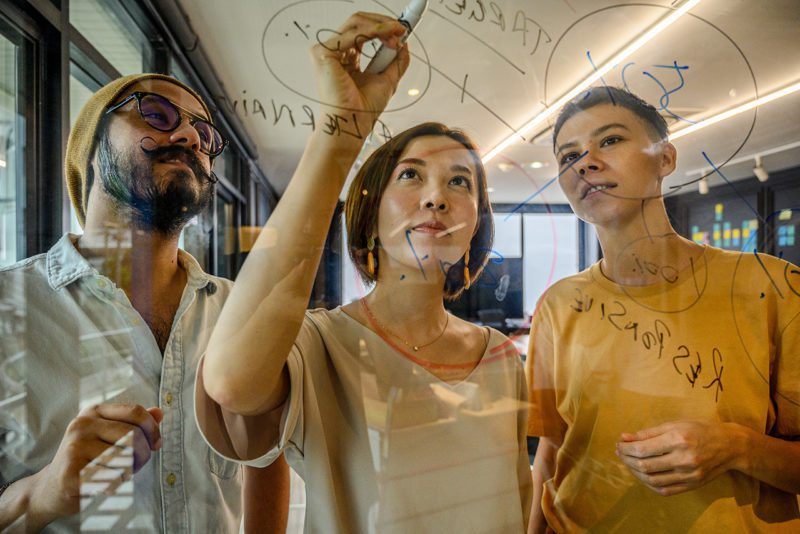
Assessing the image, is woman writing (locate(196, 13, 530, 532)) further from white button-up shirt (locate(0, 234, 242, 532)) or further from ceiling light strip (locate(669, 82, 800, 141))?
ceiling light strip (locate(669, 82, 800, 141))

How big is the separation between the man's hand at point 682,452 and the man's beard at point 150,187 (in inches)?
22.6

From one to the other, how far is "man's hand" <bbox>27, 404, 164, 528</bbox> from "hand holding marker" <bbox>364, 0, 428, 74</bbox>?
432mm

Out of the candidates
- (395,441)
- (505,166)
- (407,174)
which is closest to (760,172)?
(505,166)

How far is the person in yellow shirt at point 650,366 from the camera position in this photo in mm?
539

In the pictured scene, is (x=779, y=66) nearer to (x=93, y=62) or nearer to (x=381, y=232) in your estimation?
(x=381, y=232)

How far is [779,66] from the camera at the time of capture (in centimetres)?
59

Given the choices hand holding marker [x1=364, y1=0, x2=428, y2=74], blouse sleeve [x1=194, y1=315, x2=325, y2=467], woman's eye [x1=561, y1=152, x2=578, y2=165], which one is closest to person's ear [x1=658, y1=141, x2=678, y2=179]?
woman's eye [x1=561, y1=152, x2=578, y2=165]

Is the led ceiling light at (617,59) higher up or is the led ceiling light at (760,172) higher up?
the led ceiling light at (617,59)

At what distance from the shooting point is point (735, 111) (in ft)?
1.93

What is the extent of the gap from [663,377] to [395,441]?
344 millimetres

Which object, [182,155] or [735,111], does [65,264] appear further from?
[735,111]

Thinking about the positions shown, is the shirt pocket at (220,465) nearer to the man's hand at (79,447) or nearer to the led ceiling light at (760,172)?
the man's hand at (79,447)

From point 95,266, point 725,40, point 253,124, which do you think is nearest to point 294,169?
point 253,124

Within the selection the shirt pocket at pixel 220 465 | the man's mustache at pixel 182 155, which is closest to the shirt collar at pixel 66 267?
the man's mustache at pixel 182 155
